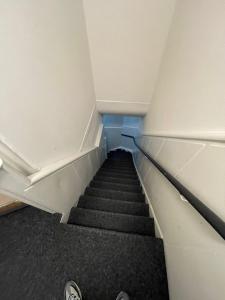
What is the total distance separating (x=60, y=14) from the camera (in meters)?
1.22

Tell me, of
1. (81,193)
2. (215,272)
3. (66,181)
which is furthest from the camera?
(81,193)

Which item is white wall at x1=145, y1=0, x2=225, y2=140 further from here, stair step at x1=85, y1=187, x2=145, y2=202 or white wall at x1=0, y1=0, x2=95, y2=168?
stair step at x1=85, y1=187, x2=145, y2=202

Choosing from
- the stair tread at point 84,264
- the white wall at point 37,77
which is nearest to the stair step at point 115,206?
the stair tread at point 84,264

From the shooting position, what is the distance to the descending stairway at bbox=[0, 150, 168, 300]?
1060mm

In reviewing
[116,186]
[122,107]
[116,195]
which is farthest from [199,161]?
[122,107]

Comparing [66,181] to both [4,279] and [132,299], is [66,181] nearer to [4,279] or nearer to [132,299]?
[4,279]

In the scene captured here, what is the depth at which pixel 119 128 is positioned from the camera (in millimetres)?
Result: 6441

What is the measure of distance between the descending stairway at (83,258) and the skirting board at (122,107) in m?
2.33

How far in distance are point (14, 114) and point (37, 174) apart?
41 cm

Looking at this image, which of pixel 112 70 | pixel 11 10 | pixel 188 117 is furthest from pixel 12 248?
pixel 112 70

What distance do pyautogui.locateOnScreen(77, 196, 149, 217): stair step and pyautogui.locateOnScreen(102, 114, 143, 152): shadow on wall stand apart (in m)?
4.05

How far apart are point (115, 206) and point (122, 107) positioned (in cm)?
220

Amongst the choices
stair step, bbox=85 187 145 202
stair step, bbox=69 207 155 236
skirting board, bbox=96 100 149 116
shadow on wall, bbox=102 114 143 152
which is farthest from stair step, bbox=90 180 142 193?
shadow on wall, bbox=102 114 143 152

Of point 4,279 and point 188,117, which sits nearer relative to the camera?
point 188,117
